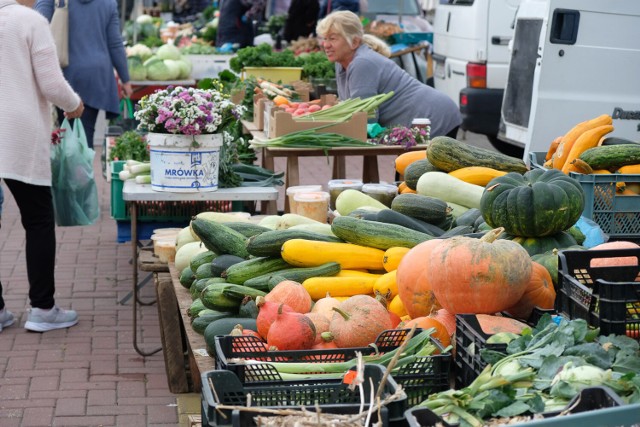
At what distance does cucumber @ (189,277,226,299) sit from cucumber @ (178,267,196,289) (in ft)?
0.54

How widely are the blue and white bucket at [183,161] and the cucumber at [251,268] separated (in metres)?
1.55

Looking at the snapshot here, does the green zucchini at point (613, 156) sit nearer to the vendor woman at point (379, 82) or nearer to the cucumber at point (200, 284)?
the cucumber at point (200, 284)

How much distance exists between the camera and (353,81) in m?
7.59

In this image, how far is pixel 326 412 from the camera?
221cm

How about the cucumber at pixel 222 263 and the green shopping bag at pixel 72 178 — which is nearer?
the cucumber at pixel 222 263

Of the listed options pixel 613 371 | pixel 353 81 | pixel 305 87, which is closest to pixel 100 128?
pixel 305 87

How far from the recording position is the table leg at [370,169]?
25.1 feet

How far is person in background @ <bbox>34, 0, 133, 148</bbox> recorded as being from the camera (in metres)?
8.77

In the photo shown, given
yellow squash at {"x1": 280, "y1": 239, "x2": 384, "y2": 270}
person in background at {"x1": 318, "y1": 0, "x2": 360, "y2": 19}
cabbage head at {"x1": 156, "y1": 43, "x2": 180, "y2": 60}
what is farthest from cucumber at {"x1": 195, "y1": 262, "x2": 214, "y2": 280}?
person in background at {"x1": 318, "y1": 0, "x2": 360, "y2": 19}

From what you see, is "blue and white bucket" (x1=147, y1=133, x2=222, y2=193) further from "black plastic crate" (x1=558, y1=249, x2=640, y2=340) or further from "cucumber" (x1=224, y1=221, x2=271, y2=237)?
"black plastic crate" (x1=558, y1=249, x2=640, y2=340)

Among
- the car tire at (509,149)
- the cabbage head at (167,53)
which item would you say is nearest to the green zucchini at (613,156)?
the car tire at (509,149)

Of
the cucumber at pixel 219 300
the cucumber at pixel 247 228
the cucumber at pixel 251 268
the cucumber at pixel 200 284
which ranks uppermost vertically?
the cucumber at pixel 247 228

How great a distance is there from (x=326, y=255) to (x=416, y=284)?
727mm

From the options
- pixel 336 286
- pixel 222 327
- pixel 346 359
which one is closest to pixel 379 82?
pixel 336 286
